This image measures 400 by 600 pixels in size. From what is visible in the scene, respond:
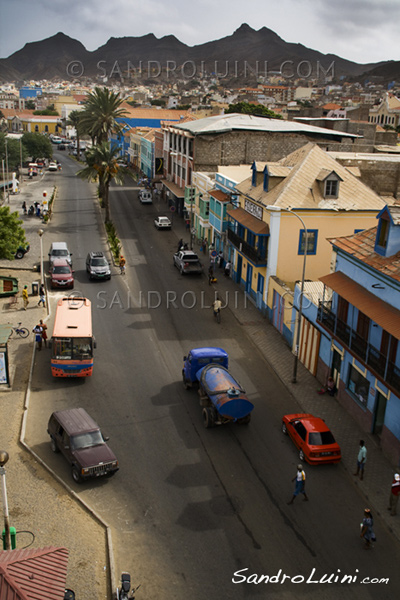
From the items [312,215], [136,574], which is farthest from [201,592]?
[312,215]

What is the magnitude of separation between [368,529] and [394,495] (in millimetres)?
2374

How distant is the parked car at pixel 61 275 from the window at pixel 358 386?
2369 centimetres

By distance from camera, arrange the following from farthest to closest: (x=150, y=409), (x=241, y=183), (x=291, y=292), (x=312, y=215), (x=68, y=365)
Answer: (x=241, y=183) → (x=312, y=215) → (x=291, y=292) → (x=68, y=365) → (x=150, y=409)

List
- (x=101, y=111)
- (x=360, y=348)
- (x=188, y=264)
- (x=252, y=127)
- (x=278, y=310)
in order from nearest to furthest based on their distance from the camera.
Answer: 1. (x=360, y=348)
2. (x=278, y=310)
3. (x=188, y=264)
4. (x=252, y=127)
5. (x=101, y=111)

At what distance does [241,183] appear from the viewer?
1708 inches

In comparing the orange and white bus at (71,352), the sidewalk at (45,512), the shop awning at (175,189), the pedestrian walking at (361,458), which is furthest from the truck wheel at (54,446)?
the shop awning at (175,189)

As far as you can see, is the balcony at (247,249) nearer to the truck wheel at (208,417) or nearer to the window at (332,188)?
the window at (332,188)

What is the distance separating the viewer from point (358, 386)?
82.5 feet

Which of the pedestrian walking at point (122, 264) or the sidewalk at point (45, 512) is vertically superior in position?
the pedestrian walking at point (122, 264)

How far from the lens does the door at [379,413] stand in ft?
76.1

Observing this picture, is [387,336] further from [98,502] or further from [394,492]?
[98,502]

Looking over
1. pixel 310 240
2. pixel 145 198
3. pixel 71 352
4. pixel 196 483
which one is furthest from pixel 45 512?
pixel 145 198

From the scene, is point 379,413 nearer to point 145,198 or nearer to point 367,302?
point 367,302

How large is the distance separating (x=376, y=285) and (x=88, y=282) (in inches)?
1039
